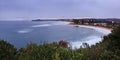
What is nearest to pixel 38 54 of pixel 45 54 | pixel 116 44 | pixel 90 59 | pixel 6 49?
pixel 45 54

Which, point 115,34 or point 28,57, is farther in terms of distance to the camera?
point 115,34

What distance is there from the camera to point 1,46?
10.6 m

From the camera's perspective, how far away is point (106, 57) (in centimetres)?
866

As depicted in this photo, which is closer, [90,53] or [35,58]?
[35,58]

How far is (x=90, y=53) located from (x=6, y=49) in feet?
9.95

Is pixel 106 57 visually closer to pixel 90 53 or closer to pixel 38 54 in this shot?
pixel 90 53

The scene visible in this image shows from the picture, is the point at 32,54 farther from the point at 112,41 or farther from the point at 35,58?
the point at 112,41

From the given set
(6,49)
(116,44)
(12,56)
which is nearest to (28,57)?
(12,56)

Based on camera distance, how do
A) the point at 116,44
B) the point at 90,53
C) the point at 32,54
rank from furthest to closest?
the point at 116,44, the point at 90,53, the point at 32,54

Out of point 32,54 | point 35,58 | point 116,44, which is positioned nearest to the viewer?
point 35,58

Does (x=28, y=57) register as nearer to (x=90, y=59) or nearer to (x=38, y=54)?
(x=38, y=54)

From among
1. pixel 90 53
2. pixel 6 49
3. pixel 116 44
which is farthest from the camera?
pixel 116 44

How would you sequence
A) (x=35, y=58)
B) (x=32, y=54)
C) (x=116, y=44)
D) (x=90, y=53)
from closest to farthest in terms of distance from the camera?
(x=35, y=58), (x=32, y=54), (x=90, y=53), (x=116, y=44)

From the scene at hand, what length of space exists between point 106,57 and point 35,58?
7.01ft
